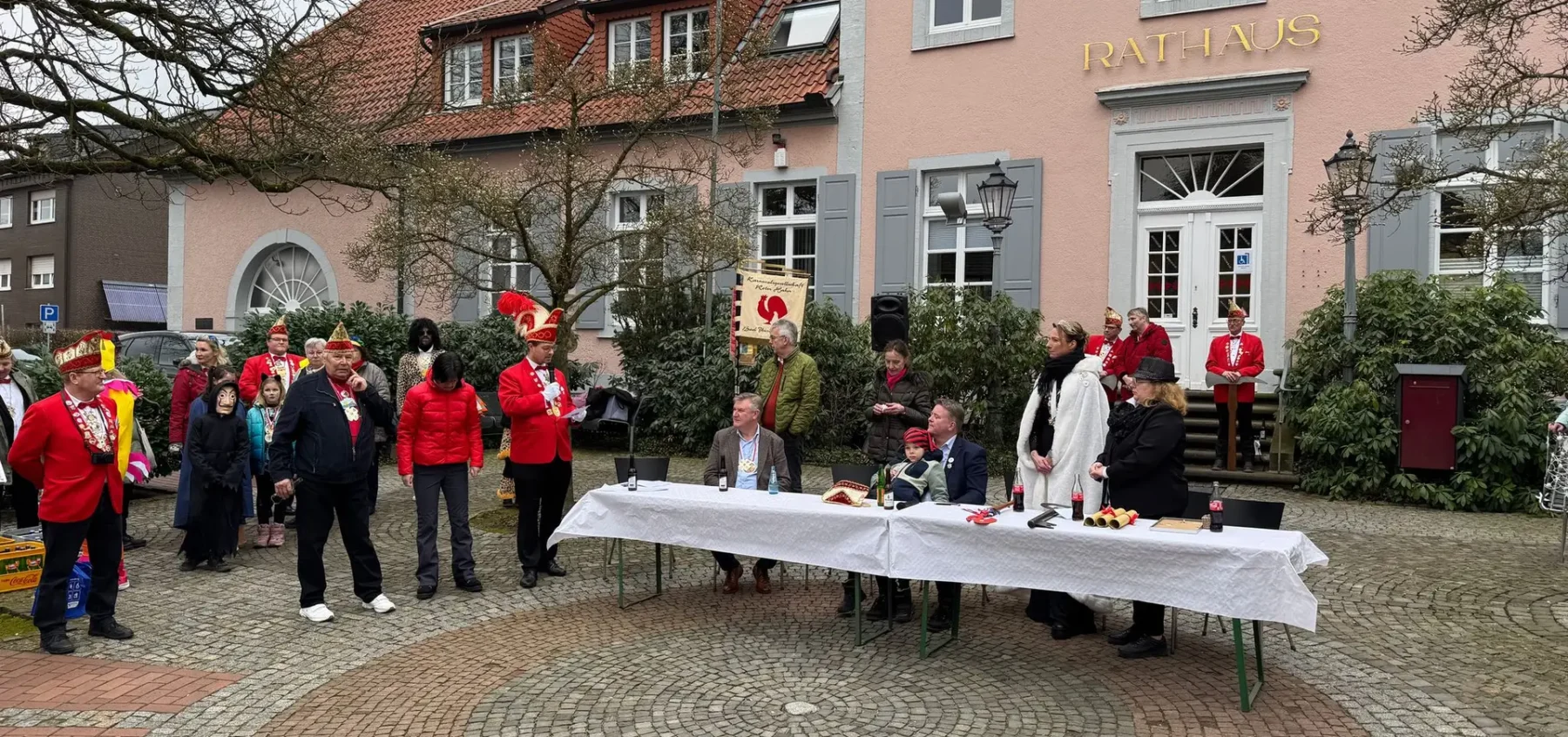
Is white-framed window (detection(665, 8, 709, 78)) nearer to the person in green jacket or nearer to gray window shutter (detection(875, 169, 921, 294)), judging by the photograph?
gray window shutter (detection(875, 169, 921, 294))

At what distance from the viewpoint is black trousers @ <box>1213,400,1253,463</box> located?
1216 cm

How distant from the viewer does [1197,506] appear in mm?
5816

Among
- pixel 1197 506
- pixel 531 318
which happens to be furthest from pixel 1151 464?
pixel 531 318

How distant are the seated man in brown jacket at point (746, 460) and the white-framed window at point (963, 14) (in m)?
9.76

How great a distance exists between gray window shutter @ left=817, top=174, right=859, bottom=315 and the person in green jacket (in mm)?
8259

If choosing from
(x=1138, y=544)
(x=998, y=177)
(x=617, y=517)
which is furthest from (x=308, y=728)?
(x=998, y=177)

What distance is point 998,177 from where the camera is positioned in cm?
1194

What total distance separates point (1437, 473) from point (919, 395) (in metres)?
6.39

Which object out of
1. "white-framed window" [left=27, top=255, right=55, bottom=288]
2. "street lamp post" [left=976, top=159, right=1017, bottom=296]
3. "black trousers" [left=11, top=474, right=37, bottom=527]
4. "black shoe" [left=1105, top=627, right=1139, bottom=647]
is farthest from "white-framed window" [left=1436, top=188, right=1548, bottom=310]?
"white-framed window" [left=27, top=255, right=55, bottom=288]

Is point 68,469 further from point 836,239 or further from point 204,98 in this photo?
point 836,239

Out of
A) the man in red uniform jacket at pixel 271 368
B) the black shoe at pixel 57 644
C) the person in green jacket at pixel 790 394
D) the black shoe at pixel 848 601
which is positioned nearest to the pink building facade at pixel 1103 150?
the person in green jacket at pixel 790 394

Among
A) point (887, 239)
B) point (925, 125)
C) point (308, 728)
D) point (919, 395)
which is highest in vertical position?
point (925, 125)

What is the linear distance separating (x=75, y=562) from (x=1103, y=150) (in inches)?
479

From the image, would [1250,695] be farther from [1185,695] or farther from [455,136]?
[455,136]
